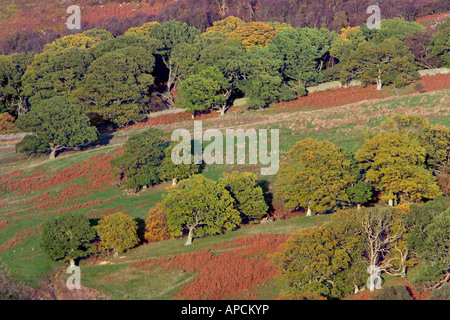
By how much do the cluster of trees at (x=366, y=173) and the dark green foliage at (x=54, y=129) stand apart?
124ft

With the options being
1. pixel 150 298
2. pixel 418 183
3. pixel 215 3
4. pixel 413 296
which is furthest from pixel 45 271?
pixel 215 3

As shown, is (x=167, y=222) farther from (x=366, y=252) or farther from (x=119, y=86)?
(x=119, y=86)

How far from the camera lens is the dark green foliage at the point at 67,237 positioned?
61.8 m

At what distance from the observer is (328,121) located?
94125mm

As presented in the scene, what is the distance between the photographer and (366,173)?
228 ft

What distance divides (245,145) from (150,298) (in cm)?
3911

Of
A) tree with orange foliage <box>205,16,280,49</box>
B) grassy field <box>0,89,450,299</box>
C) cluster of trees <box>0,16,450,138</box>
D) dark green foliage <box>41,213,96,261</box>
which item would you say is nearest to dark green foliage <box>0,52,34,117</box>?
cluster of trees <box>0,16,450,138</box>

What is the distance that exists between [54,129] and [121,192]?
2057 centimetres

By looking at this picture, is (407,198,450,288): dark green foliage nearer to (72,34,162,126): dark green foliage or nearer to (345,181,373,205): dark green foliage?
(345,181,373,205): dark green foliage

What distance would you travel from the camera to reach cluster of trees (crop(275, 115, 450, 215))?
66250 millimetres

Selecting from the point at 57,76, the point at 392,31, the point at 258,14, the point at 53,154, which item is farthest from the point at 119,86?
the point at 258,14

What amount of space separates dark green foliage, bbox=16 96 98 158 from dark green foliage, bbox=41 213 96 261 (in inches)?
1265

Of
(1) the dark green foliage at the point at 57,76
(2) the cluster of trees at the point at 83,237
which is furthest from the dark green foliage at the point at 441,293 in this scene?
(1) the dark green foliage at the point at 57,76

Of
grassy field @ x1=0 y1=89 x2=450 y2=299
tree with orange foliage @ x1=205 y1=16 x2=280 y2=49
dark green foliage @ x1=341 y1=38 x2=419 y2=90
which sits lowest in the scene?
grassy field @ x1=0 y1=89 x2=450 y2=299
